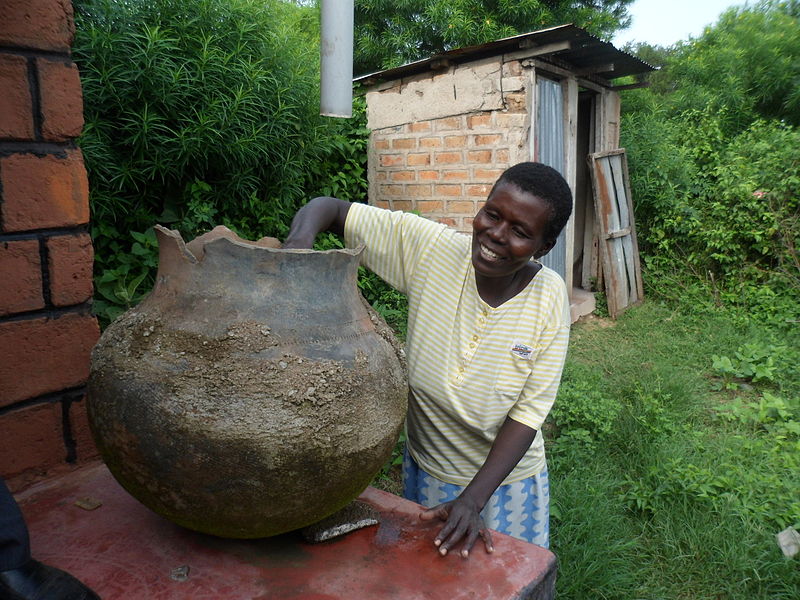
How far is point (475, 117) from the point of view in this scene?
5137 millimetres

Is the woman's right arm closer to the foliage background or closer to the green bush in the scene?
the green bush

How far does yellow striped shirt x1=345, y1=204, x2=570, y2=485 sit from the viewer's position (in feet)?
5.79

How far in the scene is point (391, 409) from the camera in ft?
4.43

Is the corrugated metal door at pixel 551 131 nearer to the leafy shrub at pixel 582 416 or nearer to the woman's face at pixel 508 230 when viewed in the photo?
the leafy shrub at pixel 582 416

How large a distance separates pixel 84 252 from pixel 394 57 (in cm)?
1069

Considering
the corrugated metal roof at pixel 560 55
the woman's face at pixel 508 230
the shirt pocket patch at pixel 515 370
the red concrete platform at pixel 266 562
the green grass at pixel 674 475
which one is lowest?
the green grass at pixel 674 475

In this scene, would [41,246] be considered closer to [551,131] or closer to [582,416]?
[582,416]

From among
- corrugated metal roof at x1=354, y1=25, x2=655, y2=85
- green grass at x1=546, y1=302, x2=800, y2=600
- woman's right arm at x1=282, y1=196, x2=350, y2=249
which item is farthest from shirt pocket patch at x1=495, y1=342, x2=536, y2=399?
corrugated metal roof at x1=354, y1=25, x2=655, y2=85

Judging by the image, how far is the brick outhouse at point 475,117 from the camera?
16.4 feet

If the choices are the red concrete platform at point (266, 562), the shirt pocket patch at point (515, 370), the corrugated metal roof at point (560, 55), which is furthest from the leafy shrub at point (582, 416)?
the corrugated metal roof at point (560, 55)

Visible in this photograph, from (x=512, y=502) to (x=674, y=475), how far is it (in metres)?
1.72

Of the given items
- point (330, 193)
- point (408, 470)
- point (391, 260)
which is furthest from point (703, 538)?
point (330, 193)

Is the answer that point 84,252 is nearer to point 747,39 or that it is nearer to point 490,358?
point 490,358

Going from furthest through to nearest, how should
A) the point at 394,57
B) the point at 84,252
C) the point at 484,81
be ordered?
1. the point at 394,57
2. the point at 484,81
3. the point at 84,252
